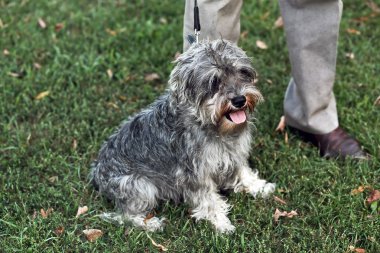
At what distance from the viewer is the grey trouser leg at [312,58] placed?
4605mm

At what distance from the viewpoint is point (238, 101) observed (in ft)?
12.5

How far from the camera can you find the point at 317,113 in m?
5.05

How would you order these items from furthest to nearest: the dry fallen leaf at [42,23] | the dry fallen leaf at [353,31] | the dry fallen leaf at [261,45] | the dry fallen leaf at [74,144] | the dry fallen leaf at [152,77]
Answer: the dry fallen leaf at [42,23], the dry fallen leaf at [353,31], the dry fallen leaf at [261,45], the dry fallen leaf at [152,77], the dry fallen leaf at [74,144]

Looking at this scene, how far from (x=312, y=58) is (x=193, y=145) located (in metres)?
1.32

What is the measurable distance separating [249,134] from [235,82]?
0.66 m

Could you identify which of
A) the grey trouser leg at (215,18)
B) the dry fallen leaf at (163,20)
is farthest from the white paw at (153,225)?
the dry fallen leaf at (163,20)

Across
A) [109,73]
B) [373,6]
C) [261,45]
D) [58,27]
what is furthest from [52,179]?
[373,6]

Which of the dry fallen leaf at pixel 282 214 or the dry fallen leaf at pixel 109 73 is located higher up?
the dry fallen leaf at pixel 109 73

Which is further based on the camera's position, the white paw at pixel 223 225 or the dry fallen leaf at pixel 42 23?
the dry fallen leaf at pixel 42 23

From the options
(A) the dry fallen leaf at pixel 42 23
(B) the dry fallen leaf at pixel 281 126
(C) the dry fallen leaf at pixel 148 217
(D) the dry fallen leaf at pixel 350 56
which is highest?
(A) the dry fallen leaf at pixel 42 23

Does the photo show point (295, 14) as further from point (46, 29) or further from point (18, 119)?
point (46, 29)

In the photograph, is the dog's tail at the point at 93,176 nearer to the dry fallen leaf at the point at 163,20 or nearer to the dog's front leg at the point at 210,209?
the dog's front leg at the point at 210,209

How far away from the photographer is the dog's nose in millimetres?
3785

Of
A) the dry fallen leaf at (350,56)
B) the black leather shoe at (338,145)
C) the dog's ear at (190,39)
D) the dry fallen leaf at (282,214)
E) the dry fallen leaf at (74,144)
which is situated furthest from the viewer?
the dry fallen leaf at (350,56)
